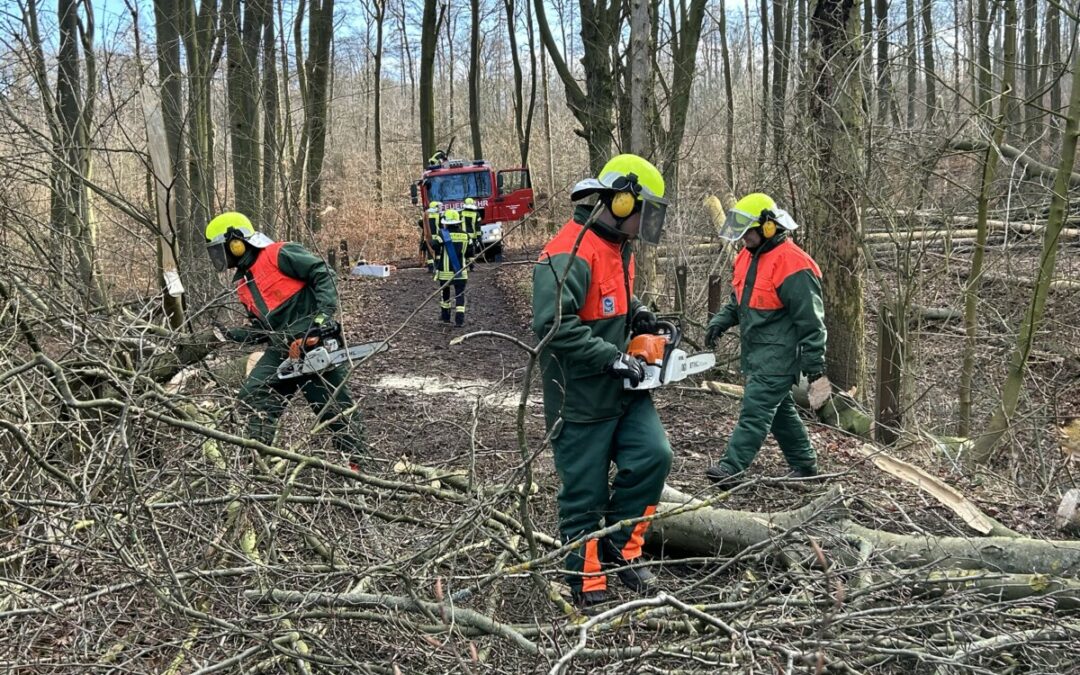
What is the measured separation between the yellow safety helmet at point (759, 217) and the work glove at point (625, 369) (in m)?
1.68

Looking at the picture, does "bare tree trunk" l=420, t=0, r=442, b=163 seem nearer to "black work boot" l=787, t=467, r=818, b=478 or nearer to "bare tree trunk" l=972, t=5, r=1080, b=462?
"bare tree trunk" l=972, t=5, r=1080, b=462

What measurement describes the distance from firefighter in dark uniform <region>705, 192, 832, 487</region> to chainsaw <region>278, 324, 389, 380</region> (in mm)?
2288

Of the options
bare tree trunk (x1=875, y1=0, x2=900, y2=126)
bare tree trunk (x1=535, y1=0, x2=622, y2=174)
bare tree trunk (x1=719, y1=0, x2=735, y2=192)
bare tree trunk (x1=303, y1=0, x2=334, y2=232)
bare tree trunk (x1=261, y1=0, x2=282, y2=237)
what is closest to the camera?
bare tree trunk (x1=875, y1=0, x2=900, y2=126)

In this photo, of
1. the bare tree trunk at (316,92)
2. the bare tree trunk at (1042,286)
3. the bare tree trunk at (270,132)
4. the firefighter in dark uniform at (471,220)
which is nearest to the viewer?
the bare tree trunk at (1042,286)

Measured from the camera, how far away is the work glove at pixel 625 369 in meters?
3.64

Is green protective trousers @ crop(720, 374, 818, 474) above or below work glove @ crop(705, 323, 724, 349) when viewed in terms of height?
below

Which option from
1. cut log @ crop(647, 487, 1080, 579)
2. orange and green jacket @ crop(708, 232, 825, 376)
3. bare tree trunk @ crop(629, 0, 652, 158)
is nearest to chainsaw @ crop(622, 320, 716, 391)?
cut log @ crop(647, 487, 1080, 579)

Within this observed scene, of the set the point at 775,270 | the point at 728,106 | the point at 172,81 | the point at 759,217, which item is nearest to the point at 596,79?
the point at 728,106

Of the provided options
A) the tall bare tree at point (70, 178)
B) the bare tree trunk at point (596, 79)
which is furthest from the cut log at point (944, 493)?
the bare tree trunk at point (596, 79)

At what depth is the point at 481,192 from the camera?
17016mm

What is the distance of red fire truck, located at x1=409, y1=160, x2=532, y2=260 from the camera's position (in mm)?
15984

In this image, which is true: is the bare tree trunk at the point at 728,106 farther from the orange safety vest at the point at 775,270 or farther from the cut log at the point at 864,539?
the cut log at the point at 864,539

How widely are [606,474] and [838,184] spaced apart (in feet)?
12.8

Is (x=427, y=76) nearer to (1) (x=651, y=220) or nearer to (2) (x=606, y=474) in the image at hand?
(1) (x=651, y=220)
